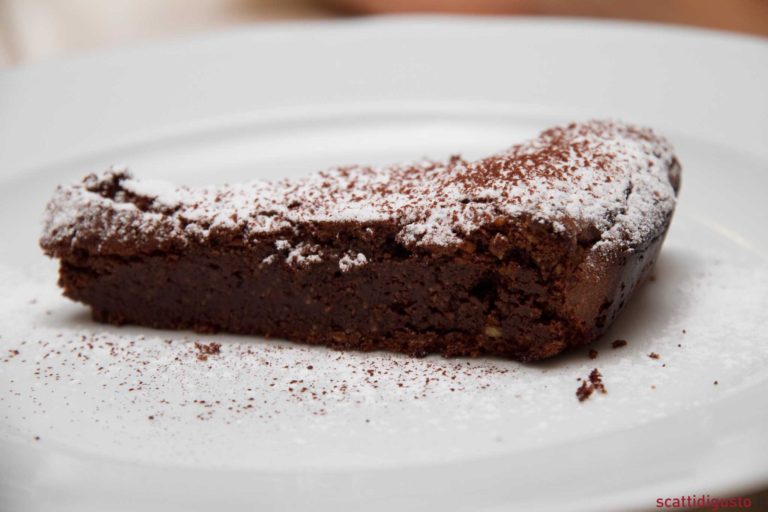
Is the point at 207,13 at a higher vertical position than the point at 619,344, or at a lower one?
higher

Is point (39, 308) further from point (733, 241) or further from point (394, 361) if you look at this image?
point (733, 241)

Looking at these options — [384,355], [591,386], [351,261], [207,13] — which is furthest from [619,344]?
[207,13]

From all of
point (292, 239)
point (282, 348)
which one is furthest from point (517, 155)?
point (282, 348)

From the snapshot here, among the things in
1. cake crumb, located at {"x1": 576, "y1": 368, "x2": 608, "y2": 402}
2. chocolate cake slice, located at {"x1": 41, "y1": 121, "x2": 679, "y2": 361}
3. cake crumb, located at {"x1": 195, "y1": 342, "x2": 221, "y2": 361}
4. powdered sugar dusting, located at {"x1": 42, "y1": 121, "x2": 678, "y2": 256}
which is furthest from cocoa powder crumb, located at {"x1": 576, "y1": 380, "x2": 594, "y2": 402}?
cake crumb, located at {"x1": 195, "y1": 342, "x2": 221, "y2": 361}

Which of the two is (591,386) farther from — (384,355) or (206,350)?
(206,350)

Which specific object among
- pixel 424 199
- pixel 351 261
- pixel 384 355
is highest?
pixel 424 199

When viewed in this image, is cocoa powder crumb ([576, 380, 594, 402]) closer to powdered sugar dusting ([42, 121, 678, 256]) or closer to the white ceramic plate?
the white ceramic plate
